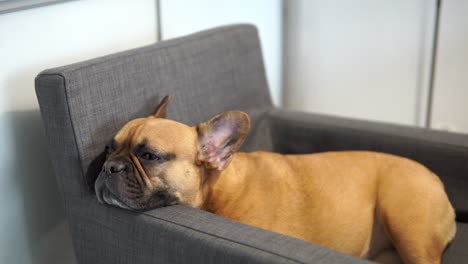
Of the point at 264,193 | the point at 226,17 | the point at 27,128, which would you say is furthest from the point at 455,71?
the point at 27,128

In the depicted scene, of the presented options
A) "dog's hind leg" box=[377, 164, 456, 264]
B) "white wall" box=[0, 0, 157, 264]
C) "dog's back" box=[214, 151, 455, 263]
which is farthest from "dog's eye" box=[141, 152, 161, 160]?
"dog's hind leg" box=[377, 164, 456, 264]

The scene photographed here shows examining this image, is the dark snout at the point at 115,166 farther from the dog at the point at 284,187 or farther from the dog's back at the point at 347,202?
the dog's back at the point at 347,202

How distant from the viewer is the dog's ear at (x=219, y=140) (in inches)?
63.5

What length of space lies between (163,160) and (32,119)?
0.58 meters

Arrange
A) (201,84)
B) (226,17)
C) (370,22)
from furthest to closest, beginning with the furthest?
(370,22) < (226,17) < (201,84)

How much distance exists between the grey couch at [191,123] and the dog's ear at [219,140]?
207 millimetres

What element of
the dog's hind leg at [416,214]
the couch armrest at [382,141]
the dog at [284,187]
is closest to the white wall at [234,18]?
the couch armrest at [382,141]

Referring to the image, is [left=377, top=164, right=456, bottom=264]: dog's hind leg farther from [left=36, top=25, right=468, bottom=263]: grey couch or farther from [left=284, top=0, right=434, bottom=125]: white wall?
[left=284, top=0, right=434, bottom=125]: white wall

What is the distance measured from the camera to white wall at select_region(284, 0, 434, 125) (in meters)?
2.99

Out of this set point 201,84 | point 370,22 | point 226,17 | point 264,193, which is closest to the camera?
point 264,193

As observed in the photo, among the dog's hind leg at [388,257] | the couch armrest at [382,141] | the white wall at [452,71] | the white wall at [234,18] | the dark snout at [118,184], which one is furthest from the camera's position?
the white wall at [452,71]

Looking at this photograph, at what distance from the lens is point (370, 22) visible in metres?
3.08

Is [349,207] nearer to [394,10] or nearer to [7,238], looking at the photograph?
[7,238]

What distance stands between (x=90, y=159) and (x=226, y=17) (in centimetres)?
145
